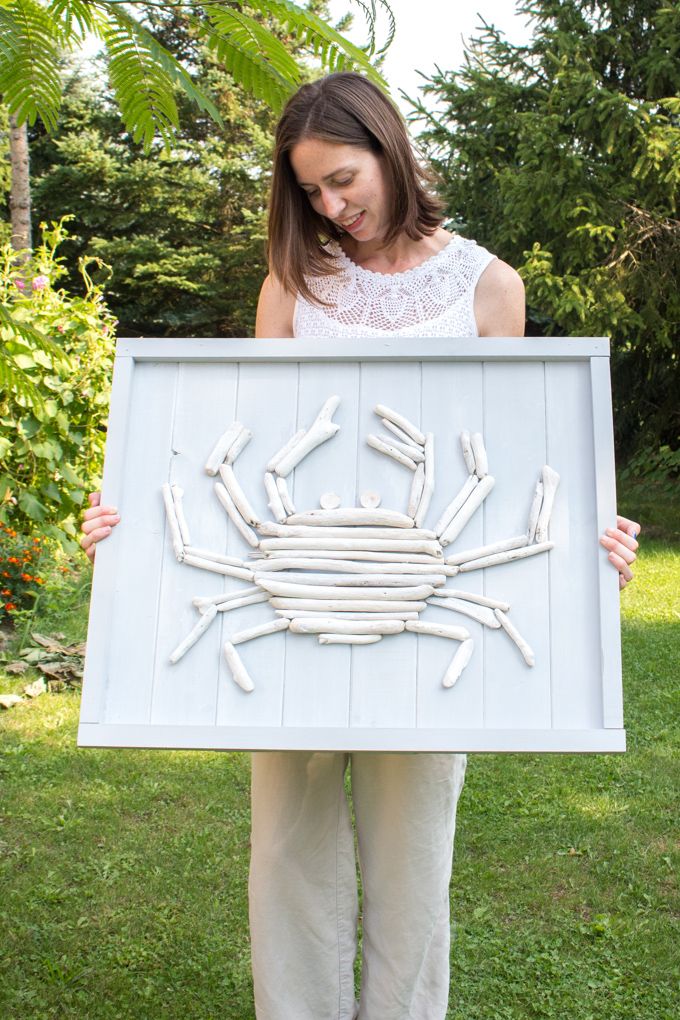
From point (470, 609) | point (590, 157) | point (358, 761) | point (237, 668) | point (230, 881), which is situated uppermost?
point (590, 157)

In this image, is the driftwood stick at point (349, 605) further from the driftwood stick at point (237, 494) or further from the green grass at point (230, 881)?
the green grass at point (230, 881)

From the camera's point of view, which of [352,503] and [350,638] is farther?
[352,503]

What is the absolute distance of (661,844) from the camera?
3262mm

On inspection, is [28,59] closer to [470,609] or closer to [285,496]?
[285,496]

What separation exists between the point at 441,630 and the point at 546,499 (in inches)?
11.3

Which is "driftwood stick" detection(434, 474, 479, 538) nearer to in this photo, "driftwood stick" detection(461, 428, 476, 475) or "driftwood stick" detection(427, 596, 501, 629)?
"driftwood stick" detection(461, 428, 476, 475)

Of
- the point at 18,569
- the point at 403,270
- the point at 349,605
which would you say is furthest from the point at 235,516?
the point at 18,569

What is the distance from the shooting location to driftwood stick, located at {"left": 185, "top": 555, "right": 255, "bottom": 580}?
1618 millimetres

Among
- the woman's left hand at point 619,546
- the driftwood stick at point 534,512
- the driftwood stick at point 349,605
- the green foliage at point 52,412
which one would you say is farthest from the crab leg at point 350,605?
the green foliage at point 52,412

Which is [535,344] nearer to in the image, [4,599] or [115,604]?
[115,604]

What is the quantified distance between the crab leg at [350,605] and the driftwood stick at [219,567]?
0.21 ft

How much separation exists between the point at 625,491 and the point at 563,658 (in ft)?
30.6

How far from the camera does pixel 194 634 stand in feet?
5.22

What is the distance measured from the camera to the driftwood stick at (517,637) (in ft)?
5.11
